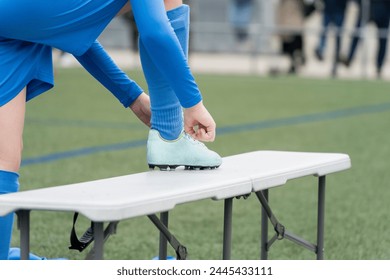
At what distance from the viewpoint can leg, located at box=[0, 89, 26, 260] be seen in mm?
3340

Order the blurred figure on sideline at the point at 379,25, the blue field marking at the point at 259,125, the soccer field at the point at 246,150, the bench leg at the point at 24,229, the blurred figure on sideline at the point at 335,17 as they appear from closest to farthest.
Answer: the bench leg at the point at 24,229
the soccer field at the point at 246,150
the blue field marking at the point at 259,125
the blurred figure on sideline at the point at 379,25
the blurred figure on sideline at the point at 335,17

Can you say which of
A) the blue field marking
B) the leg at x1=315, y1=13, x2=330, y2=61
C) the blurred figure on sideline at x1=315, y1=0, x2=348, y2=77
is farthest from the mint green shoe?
the leg at x1=315, y1=13, x2=330, y2=61

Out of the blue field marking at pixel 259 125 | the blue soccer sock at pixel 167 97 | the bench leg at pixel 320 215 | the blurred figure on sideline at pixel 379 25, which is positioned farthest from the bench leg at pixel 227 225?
the blurred figure on sideline at pixel 379 25

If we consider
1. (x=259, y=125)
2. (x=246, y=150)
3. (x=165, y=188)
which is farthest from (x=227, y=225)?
(x=259, y=125)

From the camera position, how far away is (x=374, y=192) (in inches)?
243

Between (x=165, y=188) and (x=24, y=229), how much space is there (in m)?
0.38

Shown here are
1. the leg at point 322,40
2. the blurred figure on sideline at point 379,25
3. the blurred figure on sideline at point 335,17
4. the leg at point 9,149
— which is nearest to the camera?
the leg at point 9,149

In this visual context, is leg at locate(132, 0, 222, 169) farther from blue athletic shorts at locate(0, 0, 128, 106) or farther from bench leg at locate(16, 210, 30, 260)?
bench leg at locate(16, 210, 30, 260)

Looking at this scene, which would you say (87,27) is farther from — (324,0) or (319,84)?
(324,0)

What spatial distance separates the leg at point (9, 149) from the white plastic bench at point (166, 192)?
41 cm

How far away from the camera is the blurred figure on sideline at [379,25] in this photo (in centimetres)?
1675

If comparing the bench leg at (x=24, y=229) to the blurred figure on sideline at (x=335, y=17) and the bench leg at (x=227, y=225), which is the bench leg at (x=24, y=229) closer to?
the bench leg at (x=227, y=225)

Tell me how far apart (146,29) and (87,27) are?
29 cm

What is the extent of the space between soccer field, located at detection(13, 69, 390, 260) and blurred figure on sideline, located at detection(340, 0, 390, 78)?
1.63 m
